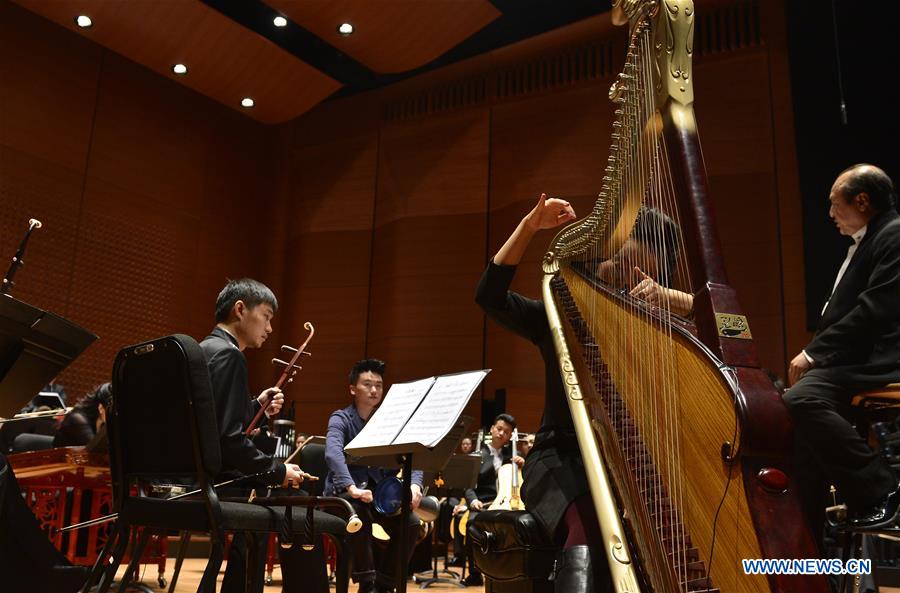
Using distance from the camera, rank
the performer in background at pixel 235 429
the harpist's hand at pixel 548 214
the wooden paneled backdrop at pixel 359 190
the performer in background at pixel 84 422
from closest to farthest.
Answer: the harpist's hand at pixel 548 214 < the performer in background at pixel 235 429 < the performer in background at pixel 84 422 < the wooden paneled backdrop at pixel 359 190

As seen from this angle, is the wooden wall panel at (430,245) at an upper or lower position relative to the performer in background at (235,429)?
upper

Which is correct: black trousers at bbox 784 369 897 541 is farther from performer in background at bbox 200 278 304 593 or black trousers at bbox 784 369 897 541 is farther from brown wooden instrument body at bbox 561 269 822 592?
performer in background at bbox 200 278 304 593

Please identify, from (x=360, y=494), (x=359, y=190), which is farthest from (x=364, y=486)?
(x=359, y=190)

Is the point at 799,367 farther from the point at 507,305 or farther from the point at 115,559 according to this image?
the point at 115,559

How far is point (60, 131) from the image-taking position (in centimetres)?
839

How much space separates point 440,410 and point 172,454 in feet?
3.16

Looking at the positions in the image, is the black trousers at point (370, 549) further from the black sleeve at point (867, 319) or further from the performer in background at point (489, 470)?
the black sleeve at point (867, 319)

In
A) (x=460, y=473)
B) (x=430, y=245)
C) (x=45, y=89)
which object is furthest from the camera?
(x=430, y=245)

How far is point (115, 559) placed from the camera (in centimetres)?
223

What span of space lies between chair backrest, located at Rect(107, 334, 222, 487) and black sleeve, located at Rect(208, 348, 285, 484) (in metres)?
0.20

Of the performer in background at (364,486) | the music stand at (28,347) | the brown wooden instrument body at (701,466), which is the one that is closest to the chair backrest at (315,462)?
the performer in background at (364,486)

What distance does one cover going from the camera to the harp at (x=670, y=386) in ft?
3.60

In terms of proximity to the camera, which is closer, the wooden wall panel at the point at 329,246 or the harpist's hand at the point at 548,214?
the harpist's hand at the point at 548,214

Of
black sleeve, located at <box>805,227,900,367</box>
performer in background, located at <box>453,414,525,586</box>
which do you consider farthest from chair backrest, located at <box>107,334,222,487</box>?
performer in background, located at <box>453,414,525,586</box>
